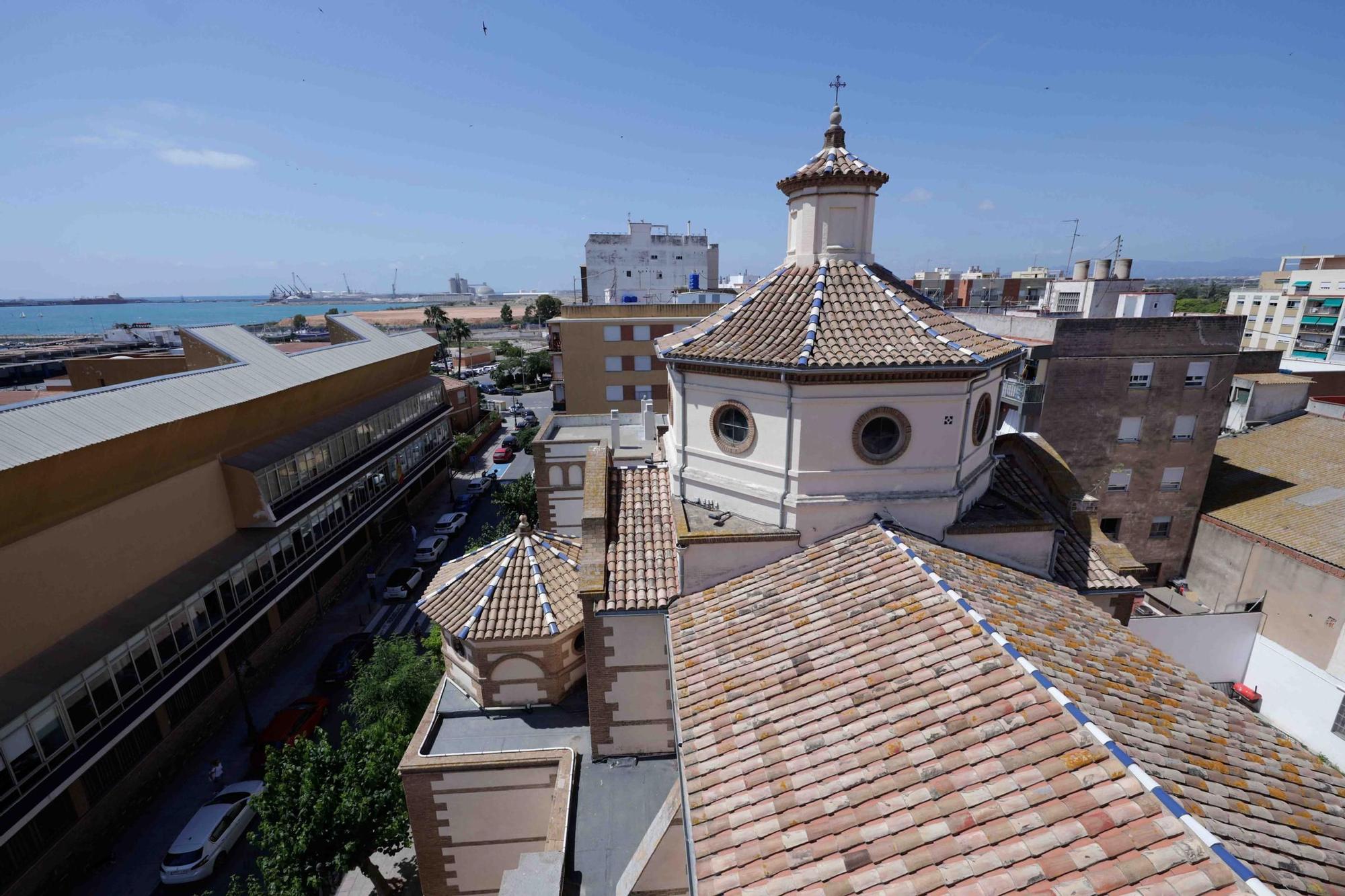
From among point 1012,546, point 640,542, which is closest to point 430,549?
point 640,542

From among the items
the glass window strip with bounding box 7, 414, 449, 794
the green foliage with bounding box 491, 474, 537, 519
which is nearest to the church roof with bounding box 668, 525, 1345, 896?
the glass window strip with bounding box 7, 414, 449, 794

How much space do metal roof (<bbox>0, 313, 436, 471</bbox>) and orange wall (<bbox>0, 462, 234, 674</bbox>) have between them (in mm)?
2417

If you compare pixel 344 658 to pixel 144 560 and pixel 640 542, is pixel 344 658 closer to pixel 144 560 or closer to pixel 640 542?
pixel 144 560

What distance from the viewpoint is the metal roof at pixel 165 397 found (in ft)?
51.1

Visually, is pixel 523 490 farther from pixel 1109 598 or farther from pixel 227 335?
pixel 1109 598

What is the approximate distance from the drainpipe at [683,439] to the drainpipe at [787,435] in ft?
9.05

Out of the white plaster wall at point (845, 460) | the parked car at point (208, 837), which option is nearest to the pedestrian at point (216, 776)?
the parked car at point (208, 837)

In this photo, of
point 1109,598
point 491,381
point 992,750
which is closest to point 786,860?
point 992,750

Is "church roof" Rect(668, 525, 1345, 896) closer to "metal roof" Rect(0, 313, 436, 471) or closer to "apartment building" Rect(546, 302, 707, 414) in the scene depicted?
"metal roof" Rect(0, 313, 436, 471)

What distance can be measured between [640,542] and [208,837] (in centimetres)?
1603

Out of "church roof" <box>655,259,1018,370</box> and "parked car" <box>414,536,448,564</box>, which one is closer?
"church roof" <box>655,259,1018,370</box>

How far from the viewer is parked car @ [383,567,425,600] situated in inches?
1202

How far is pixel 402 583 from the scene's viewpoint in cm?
3098

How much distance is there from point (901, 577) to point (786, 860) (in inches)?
205
